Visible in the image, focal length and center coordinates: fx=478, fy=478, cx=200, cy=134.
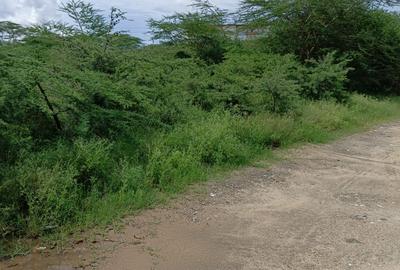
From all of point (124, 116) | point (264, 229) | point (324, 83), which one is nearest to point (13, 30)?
point (124, 116)

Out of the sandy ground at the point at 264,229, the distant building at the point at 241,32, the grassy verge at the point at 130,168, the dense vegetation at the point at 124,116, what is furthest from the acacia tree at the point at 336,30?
the sandy ground at the point at 264,229

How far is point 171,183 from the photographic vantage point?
607cm

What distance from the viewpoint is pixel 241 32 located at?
1845 centimetres

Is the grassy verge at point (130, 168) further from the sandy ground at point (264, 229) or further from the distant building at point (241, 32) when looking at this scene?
the distant building at point (241, 32)

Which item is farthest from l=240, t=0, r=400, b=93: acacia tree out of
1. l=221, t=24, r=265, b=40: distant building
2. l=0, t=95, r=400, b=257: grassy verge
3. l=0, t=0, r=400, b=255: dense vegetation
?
l=0, t=95, r=400, b=257: grassy verge

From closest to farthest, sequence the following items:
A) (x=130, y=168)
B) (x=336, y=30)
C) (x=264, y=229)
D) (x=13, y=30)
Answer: (x=264, y=229)
(x=130, y=168)
(x=13, y=30)
(x=336, y=30)

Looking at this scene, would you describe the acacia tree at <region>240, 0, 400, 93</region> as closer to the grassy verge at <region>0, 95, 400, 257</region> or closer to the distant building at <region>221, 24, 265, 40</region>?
the distant building at <region>221, 24, 265, 40</region>

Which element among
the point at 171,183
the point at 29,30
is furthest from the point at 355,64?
the point at 171,183

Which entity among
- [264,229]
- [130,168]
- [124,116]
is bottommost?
[264,229]

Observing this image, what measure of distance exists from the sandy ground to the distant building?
1073cm

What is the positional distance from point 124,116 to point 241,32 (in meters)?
12.3

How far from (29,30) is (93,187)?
526cm

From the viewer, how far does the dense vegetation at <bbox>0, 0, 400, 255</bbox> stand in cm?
491

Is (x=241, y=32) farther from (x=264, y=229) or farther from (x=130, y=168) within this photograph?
(x=264, y=229)
